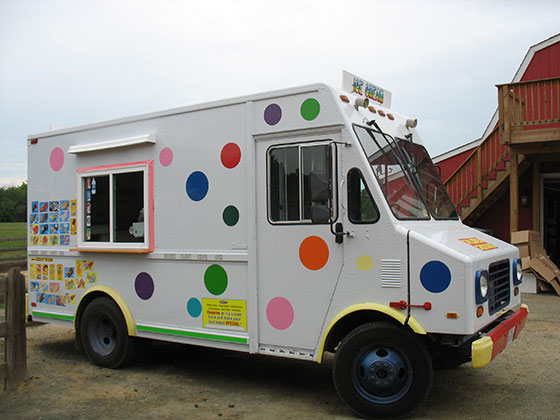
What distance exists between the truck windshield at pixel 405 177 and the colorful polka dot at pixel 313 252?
0.72 metres

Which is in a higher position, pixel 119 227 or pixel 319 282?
pixel 119 227

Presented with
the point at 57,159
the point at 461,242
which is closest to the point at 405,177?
the point at 461,242

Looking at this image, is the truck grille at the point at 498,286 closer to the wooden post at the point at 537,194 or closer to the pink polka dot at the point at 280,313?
the pink polka dot at the point at 280,313

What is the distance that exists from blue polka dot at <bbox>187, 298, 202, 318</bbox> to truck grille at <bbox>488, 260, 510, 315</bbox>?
2876mm

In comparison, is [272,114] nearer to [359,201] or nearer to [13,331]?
[359,201]

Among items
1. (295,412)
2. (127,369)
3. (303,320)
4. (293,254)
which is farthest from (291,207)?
(127,369)

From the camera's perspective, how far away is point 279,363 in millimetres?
6898

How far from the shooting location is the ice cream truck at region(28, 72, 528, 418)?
15.4ft

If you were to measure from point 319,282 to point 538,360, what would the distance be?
11.0 feet

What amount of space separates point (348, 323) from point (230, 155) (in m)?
2.04

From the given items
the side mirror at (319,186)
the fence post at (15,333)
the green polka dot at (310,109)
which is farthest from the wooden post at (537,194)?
the fence post at (15,333)

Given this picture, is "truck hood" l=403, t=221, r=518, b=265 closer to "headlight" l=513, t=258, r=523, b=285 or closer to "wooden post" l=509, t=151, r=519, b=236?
"headlight" l=513, t=258, r=523, b=285

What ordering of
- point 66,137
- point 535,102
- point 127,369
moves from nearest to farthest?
point 127,369
point 66,137
point 535,102

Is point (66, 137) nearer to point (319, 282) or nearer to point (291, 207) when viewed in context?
point (291, 207)
